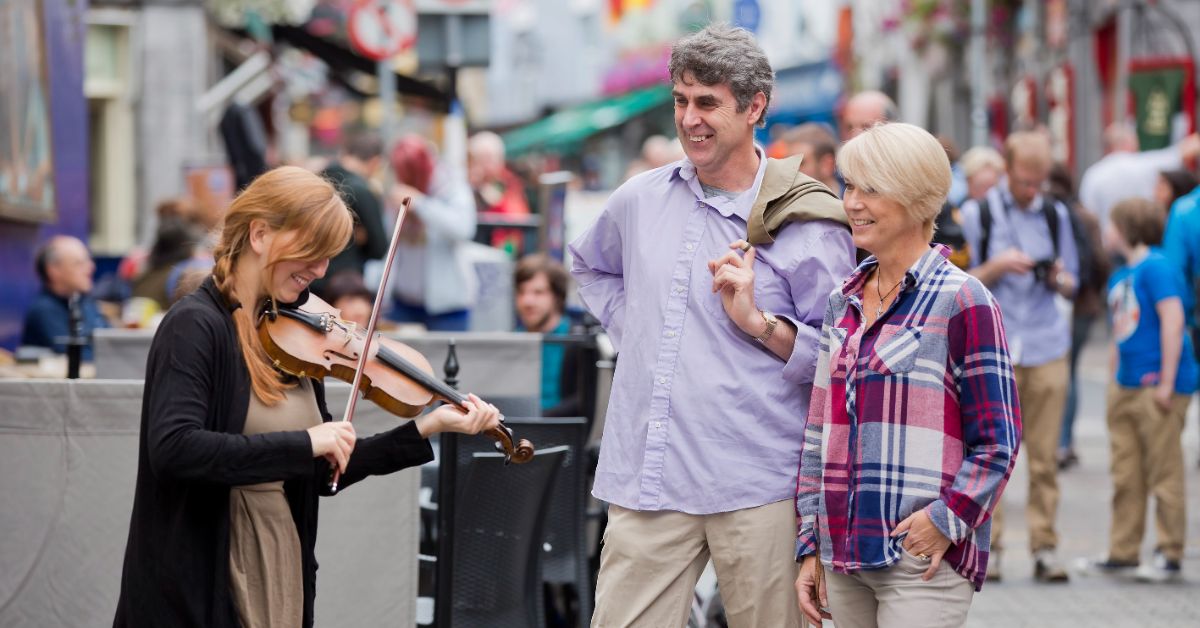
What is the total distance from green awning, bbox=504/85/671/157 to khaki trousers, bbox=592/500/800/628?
4070 cm

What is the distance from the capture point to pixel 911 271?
377cm

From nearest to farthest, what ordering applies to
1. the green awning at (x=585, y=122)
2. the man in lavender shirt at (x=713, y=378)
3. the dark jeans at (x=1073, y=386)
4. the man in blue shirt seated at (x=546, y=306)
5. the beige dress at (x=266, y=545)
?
the beige dress at (x=266, y=545) < the man in lavender shirt at (x=713, y=378) < the man in blue shirt seated at (x=546, y=306) < the dark jeans at (x=1073, y=386) < the green awning at (x=585, y=122)

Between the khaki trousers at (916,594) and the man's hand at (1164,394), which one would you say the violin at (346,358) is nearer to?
the khaki trousers at (916,594)

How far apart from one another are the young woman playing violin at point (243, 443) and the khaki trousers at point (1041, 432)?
5066 mm

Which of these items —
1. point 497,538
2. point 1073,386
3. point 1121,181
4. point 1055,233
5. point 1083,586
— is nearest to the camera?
point 497,538


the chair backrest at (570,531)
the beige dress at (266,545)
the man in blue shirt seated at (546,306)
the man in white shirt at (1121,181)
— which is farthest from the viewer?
the man in white shirt at (1121,181)

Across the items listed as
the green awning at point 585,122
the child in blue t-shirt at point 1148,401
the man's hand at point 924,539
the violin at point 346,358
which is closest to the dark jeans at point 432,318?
the child in blue t-shirt at point 1148,401

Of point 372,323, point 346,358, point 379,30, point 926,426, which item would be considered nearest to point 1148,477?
point 926,426

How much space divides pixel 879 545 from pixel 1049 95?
27145 mm

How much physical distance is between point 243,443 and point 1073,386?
9181mm

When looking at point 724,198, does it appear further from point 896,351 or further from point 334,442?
point 334,442

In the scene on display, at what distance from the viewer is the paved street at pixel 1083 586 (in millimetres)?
7391

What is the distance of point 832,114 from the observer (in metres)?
24.3

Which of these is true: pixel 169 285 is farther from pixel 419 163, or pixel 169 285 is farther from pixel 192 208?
pixel 192 208
